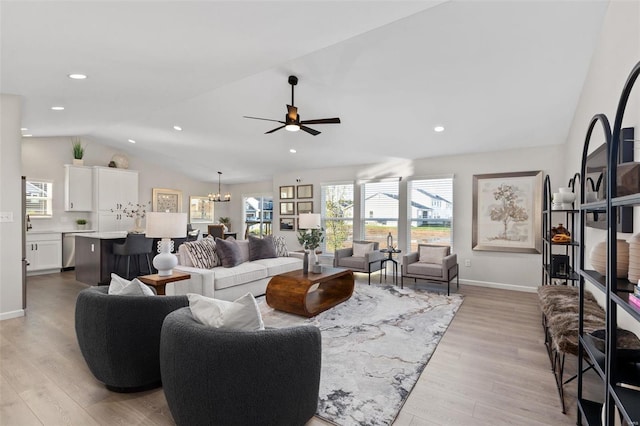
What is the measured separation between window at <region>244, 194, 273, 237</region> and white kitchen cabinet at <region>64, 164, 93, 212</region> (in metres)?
4.21

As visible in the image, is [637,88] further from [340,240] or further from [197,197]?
[197,197]

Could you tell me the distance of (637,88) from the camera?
199cm

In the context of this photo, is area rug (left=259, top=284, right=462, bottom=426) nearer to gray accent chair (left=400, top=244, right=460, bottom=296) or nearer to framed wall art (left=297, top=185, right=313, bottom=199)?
gray accent chair (left=400, top=244, right=460, bottom=296)

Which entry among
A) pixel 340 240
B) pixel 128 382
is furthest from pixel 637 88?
pixel 340 240

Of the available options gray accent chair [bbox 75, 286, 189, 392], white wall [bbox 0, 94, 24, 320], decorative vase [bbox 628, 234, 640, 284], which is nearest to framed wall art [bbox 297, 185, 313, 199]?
white wall [bbox 0, 94, 24, 320]

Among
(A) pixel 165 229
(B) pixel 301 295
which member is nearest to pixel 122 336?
(A) pixel 165 229

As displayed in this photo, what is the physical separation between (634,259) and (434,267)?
3.89 metres

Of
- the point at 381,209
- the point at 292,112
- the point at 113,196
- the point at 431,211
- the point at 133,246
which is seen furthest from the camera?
the point at 113,196

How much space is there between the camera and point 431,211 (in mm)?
6246

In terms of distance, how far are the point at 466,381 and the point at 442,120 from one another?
351 centimetres

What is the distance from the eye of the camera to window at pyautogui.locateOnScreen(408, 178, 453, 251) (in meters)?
6.05

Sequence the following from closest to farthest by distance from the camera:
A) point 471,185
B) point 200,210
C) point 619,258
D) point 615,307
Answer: point 615,307 → point 619,258 → point 471,185 → point 200,210

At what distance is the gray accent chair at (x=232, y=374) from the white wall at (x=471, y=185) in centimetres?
492

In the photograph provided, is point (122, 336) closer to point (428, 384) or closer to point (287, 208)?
point (428, 384)
